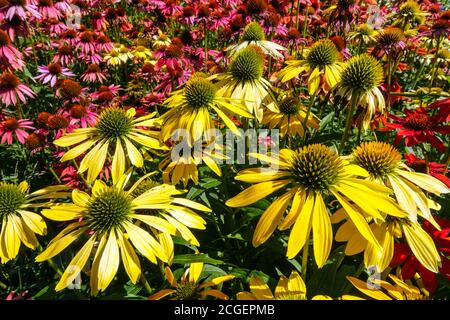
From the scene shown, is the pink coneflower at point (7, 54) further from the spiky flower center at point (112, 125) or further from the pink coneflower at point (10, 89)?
the spiky flower center at point (112, 125)

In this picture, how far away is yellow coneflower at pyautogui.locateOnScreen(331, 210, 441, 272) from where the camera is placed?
0.95m

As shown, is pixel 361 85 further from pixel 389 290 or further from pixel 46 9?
pixel 46 9

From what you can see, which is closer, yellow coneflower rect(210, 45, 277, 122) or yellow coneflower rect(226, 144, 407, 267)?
yellow coneflower rect(226, 144, 407, 267)

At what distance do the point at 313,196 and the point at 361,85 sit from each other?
2.08 feet

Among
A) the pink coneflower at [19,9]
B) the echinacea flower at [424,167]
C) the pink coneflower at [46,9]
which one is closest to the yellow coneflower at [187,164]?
the echinacea flower at [424,167]

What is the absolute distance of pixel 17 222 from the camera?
4.08ft

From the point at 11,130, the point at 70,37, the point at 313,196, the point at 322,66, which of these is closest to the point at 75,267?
the point at 313,196

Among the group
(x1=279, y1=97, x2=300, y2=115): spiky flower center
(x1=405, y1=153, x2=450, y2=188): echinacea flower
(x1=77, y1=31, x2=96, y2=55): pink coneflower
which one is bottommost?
(x1=405, y1=153, x2=450, y2=188): echinacea flower

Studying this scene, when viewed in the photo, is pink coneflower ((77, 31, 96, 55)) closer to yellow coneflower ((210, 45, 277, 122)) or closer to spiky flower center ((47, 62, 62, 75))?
spiky flower center ((47, 62, 62, 75))

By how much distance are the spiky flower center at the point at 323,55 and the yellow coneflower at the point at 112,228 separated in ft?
3.03

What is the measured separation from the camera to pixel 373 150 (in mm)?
1140

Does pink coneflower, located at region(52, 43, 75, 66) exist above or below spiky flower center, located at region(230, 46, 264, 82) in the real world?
above

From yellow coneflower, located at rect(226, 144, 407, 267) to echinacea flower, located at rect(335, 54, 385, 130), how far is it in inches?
17.1

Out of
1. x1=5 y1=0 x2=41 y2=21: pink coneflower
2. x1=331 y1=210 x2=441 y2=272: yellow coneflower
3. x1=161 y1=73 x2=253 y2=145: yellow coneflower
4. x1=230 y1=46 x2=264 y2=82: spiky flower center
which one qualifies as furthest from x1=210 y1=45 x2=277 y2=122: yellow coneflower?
x1=5 y1=0 x2=41 y2=21: pink coneflower
